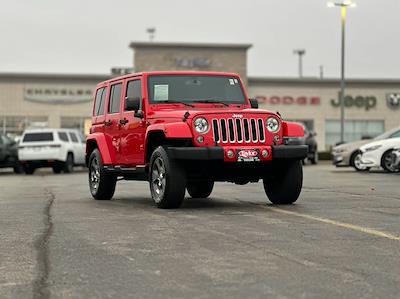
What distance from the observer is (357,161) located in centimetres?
2509

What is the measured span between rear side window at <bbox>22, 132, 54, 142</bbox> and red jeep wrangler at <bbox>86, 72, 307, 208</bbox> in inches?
633

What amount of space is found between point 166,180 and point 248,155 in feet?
3.81

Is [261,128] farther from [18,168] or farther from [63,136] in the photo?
[18,168]

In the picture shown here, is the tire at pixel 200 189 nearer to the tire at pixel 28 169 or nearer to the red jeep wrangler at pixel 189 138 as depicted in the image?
the red jeep wrangler at pixel 189 138

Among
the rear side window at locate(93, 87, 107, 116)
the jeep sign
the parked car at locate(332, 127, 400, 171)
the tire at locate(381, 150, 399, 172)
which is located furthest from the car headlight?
the jeep sign

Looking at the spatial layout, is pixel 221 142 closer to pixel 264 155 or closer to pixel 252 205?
pixel 264 155

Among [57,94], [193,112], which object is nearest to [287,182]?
[193,112]

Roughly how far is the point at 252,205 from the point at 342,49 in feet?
102

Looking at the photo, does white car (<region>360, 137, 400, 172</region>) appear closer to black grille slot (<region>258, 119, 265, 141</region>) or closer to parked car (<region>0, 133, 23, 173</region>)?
black grille slot (<region>258, 119, 265, 141</region>)

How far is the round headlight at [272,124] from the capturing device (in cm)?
1114

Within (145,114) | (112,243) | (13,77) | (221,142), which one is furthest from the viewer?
(13,77)

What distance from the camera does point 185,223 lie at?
364 inches

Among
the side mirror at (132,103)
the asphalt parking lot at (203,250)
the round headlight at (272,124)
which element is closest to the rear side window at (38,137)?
the asphalt parking lot at (203,250)

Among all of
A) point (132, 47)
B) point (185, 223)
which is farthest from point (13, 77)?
point (185, 223)
